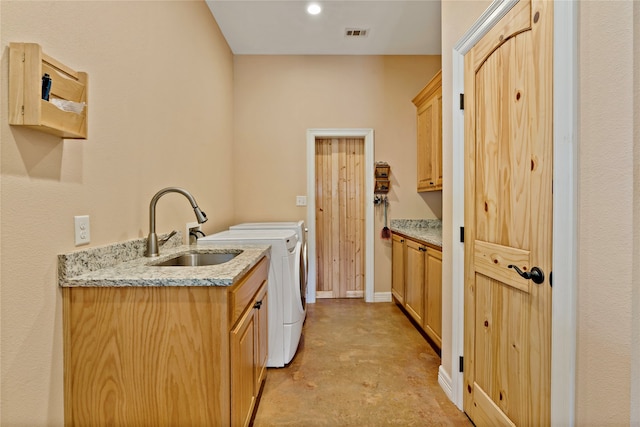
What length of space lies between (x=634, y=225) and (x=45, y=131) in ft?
5.80

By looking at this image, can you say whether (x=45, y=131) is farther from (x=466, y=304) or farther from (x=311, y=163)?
(x=311, y=163)

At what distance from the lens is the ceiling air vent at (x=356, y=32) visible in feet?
9.98

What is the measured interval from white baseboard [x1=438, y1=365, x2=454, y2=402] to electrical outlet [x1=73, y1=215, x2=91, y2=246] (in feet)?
6.58

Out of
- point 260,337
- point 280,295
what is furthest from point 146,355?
point 280,295

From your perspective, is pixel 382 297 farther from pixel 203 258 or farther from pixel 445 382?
pixel 203 258

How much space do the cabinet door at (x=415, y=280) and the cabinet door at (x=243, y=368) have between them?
5.23ft

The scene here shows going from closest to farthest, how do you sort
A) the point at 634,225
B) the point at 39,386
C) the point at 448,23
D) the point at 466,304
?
the point at 634,225
the point at 39,386
the point at 466,304
the point at 448,23

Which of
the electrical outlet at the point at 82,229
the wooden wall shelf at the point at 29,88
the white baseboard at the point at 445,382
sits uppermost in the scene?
the wooden wall shelf at the point at 29,88

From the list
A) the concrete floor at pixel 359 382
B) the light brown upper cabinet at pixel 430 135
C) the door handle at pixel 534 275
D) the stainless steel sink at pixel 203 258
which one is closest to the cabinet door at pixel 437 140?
the light brown upper cabinet at pixel 430 135

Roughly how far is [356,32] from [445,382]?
123 inches

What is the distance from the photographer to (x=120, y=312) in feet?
3.64

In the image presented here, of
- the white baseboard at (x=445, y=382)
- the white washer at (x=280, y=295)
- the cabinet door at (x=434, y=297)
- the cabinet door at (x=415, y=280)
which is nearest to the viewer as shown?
the white baseboard at (x=445, y=382)

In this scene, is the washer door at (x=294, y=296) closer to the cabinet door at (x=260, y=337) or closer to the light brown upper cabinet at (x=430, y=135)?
the cabinet door at (x=260, y=337)

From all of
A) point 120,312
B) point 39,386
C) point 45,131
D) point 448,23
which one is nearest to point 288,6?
point 448,23
